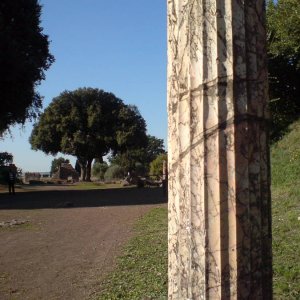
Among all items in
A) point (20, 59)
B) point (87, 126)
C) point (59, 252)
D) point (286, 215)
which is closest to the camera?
point (286, 215)

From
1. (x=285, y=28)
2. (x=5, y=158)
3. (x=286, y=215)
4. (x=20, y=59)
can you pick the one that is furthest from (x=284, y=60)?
(x=5, y=158)

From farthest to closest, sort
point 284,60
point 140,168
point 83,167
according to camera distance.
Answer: point 140,168 < point 83,167 < point 284,60

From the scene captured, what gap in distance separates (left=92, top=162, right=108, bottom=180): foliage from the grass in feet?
163

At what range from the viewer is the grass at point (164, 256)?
5214 mm

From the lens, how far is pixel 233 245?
178 cm

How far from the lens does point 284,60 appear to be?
1596 centimetres

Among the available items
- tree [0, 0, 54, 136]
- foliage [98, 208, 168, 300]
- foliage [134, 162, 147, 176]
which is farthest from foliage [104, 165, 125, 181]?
foliage [98, 208, 168, 300]

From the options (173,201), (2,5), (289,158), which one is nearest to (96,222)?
(289,158)

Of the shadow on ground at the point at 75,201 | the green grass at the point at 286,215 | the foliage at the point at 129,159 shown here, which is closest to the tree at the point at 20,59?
the shadow on ground at the point at 75,201

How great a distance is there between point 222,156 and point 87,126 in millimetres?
50701

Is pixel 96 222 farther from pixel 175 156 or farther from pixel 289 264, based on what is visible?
pixel 175 156

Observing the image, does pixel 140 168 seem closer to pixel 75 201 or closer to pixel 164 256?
pixel 75 201

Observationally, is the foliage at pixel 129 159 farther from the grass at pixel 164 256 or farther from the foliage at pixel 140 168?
the grass at pixel 164 256

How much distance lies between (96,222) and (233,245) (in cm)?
1155
